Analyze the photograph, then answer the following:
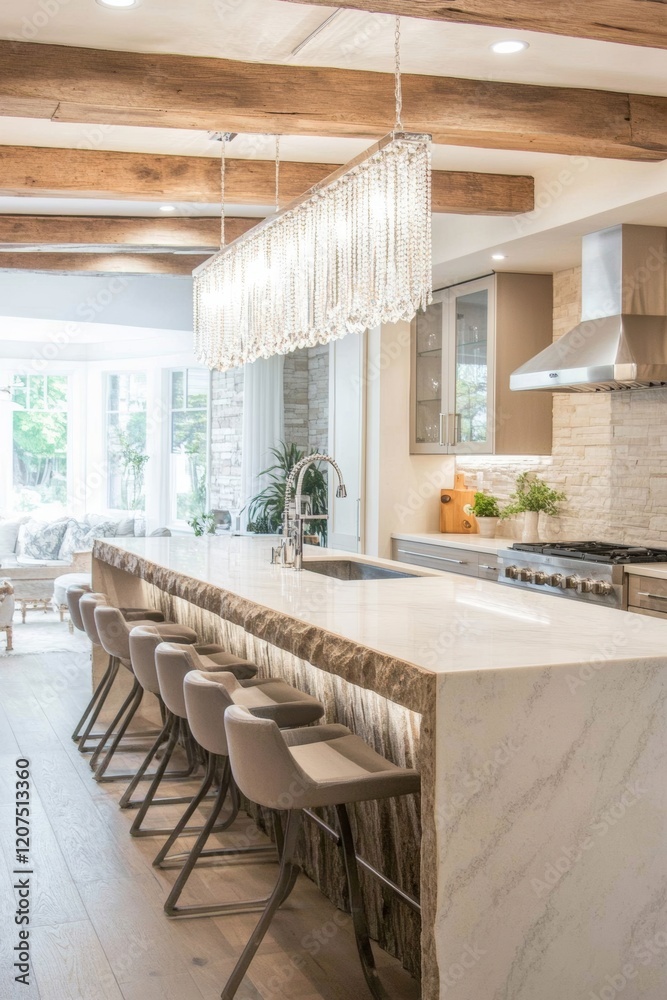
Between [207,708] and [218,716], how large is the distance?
0.15 ft

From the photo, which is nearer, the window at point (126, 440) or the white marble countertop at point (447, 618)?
the white marble countertop at point (447, 618)

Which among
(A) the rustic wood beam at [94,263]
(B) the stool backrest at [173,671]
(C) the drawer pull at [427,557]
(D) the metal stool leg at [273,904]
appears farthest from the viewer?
(A) the rustic wood beam at [94,263]

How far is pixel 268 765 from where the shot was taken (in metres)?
2.45

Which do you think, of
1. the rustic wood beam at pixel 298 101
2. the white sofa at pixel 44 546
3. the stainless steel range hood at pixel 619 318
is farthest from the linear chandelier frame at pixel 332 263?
the white sofa at pixel 44 546

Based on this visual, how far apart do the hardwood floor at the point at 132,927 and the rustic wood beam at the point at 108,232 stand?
353cm

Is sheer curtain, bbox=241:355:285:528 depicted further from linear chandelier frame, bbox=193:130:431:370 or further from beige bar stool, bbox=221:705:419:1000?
beige bar stool, bbox=221:705:419:1000

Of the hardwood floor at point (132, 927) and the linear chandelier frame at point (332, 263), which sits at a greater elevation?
the linear chandelier frame at point (332, 263)

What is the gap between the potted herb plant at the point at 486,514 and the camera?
22.2 feet

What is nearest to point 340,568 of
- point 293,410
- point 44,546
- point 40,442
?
point 293,410

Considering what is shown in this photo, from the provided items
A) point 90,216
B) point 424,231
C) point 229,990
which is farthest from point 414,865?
point 90,216

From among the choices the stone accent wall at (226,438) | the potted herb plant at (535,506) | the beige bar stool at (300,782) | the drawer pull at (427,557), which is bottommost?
the beige bar stool at (300,782)

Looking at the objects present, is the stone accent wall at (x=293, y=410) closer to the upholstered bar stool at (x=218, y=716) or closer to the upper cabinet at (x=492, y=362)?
the upper cabinet at (x=492, y=362)

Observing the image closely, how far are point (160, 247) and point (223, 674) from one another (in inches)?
158

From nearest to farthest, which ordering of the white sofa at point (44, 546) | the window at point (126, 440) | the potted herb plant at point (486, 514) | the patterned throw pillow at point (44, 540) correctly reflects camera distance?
the potted herb plant at point (486, 514) → the white sofa at point (44, 546) → the patterned throw pillow at point (44, 540) → the window at point (126, 440)
